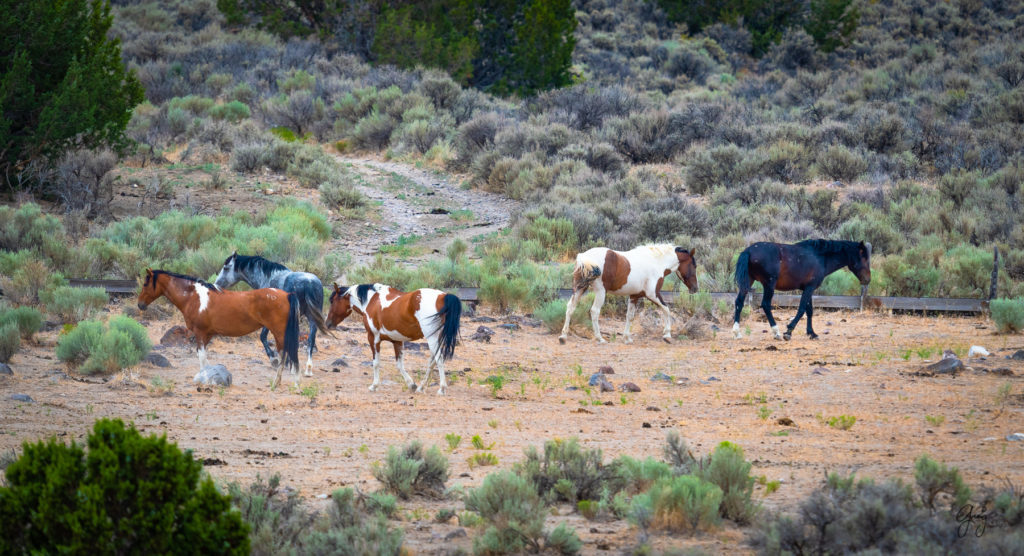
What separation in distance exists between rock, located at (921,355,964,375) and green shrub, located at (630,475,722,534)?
583 cm

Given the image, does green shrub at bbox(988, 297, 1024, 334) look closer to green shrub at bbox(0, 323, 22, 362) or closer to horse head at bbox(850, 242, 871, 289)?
horse head at bbox(850, 242, 871, 289)

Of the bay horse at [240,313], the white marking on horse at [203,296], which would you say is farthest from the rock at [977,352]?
the white marking on horse at [203,296]

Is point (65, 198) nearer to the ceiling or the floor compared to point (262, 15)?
nearer to the floor

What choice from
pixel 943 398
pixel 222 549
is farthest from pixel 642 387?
pixel 222 549

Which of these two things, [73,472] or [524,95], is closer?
[73,472]

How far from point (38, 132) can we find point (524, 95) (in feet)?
69.6

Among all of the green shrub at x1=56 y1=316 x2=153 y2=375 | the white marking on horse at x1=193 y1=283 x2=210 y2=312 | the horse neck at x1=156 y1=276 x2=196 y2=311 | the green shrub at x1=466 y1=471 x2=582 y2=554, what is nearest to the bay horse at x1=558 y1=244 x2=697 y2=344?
the white marking on horse at x1=193 y1=283 x2=210 y2=312

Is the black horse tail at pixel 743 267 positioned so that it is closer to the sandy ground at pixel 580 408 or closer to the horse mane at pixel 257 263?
the sandy ground at pixel 580 408

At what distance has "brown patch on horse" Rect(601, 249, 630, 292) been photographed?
42.0 feet

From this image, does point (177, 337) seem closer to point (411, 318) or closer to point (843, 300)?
point (411, 318)

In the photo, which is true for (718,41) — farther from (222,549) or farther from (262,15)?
(222,549)

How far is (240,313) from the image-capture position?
9.75m

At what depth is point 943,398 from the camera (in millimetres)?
8961
